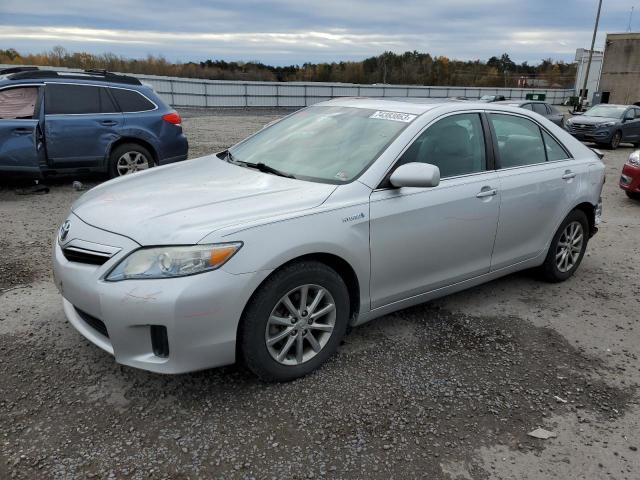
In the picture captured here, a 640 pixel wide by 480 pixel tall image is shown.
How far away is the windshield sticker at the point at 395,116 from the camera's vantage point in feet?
12.0

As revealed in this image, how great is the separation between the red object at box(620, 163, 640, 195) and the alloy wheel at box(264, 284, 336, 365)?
743 centimetres

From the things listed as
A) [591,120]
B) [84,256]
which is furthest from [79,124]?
[591,120]

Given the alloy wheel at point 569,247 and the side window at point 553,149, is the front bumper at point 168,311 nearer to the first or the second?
the side window at point 553,149

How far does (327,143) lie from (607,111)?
18.0 metres

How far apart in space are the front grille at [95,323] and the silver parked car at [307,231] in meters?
0.01

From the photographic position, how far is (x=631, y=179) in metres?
8.51

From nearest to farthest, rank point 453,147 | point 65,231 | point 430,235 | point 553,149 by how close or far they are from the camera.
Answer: point 65,231 < point 430,235 < point 453,147 < point 553,149

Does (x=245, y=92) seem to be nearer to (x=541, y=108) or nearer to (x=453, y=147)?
(x=541, y=108)

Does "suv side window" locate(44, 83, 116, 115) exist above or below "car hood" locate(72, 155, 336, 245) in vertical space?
above

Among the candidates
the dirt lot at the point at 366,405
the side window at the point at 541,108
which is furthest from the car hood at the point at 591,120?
the dirt lot at the point at 366,405

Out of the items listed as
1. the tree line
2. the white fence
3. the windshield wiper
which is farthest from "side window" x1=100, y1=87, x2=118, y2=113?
the tree line

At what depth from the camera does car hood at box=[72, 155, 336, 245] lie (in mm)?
2744

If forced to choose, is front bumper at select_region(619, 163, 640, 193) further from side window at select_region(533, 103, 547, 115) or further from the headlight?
side window at select_region(533, 103, 547, 115)

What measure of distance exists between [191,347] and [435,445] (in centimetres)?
135
